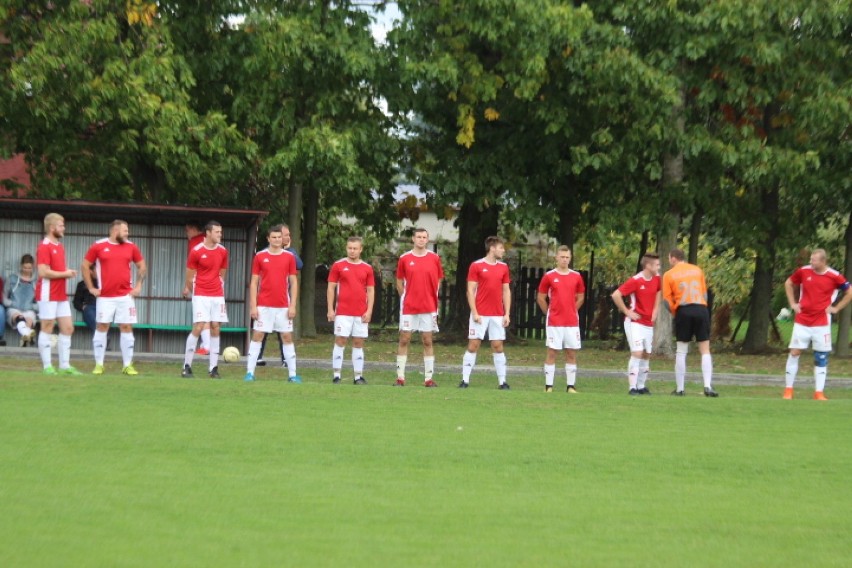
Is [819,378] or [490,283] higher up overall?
[490,283]

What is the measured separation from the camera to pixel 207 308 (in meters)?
18.1

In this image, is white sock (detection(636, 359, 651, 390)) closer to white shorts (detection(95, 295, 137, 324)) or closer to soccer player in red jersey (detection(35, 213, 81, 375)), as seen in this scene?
white shorts (detection(95, 295, 137, 324))

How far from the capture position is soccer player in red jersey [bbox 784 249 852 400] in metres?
17.9

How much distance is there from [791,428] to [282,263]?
7.22m

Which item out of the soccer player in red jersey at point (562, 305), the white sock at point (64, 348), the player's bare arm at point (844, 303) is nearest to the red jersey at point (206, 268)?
the white sock at point (64, 348)

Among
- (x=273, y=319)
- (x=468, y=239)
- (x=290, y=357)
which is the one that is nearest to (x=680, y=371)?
(x=290, y=357)

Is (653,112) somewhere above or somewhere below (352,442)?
above

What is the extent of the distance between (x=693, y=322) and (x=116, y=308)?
766cm

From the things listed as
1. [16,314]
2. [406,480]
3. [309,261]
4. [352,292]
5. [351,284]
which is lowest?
[406,480]

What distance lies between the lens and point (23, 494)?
8664 millimetres

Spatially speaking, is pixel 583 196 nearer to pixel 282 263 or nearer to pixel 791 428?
pixel 282 263

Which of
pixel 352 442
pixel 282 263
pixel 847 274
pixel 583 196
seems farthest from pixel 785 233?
pixel 352 442

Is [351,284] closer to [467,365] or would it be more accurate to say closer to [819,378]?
[467,365]

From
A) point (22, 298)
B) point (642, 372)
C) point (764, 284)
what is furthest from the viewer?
point (764, 284)
